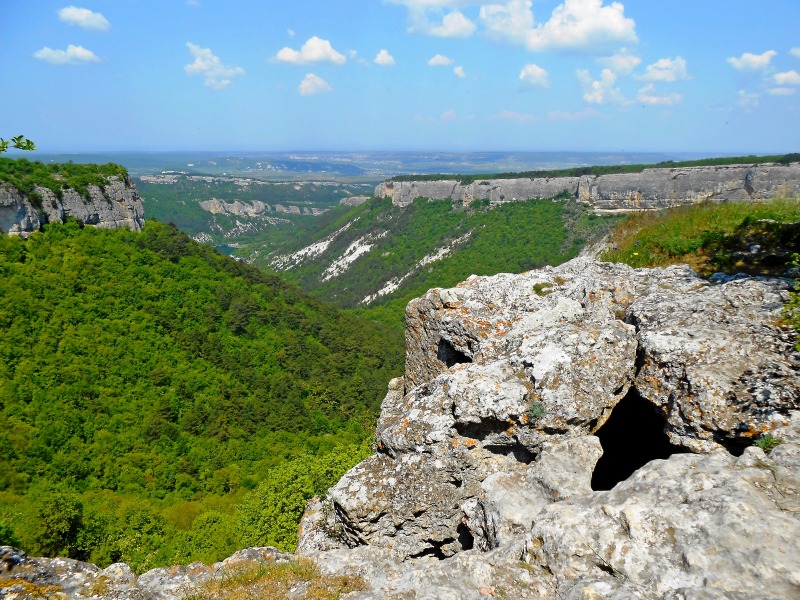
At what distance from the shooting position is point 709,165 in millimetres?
71750

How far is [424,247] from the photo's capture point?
102062 millimetres

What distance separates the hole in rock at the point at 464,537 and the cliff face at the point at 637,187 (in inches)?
1446

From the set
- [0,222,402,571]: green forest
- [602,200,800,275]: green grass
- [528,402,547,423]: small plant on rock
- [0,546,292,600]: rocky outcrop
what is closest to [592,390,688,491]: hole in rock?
[528,402,547,423]: small plant on rock

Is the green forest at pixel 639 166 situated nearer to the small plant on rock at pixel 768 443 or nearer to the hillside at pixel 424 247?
the hillside at pixel 424 247

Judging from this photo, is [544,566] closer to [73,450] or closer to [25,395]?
[73,450]

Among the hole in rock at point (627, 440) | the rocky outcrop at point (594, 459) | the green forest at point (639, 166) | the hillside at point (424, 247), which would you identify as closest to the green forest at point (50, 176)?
the rocky outcrop at point (594, 459)

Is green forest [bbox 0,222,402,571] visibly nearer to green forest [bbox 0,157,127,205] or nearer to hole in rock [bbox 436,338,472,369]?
green forest [bbox 0,157,127,205]

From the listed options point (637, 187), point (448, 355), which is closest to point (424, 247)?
point (637, 187)

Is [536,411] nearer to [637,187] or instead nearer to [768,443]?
[768,443]

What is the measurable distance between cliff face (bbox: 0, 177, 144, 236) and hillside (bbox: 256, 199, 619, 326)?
38.9 m

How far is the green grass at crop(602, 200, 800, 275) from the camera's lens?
826cm

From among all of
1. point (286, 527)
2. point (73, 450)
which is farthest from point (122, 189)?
point (286, 527)

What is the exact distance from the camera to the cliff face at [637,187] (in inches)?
2303

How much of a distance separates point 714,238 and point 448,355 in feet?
20.2
